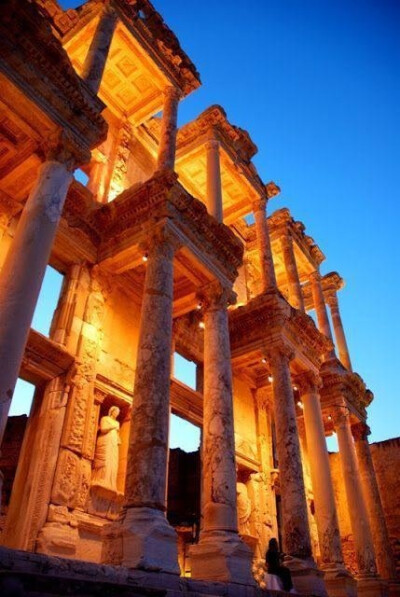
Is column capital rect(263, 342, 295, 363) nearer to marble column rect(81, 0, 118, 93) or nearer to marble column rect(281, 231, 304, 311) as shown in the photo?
marble column rect(281, 231, 304, 311)

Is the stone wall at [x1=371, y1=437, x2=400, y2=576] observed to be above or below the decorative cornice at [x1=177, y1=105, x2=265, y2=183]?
below

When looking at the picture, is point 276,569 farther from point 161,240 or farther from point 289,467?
point 161,240

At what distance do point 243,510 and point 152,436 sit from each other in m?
7.73

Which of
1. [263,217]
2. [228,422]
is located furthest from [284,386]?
[263,217]

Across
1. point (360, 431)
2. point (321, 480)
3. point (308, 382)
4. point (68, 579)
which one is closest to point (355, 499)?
point (321, 480)

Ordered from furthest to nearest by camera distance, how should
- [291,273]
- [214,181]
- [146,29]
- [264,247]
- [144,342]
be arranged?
[291,273]
[264,247]
[214,181]
[146,29]
[144,342]

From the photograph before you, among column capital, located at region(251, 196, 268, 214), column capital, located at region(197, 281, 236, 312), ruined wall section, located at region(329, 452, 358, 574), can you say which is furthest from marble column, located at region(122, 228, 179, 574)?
ruined wall section, located at region(329, 452, 358, 574)

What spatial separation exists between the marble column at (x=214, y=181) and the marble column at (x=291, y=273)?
17.0 feet

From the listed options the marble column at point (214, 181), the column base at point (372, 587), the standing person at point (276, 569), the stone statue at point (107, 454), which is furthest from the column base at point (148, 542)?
the column base at point (372, 587)

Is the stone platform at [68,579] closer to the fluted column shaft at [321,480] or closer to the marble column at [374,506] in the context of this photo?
the fluted column shaft at [321,480]

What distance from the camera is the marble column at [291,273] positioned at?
17062 mm

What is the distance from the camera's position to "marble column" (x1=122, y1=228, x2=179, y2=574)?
6582mm

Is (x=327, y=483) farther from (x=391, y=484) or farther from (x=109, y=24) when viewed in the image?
(x=109, y=24)

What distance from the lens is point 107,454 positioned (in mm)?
9867
